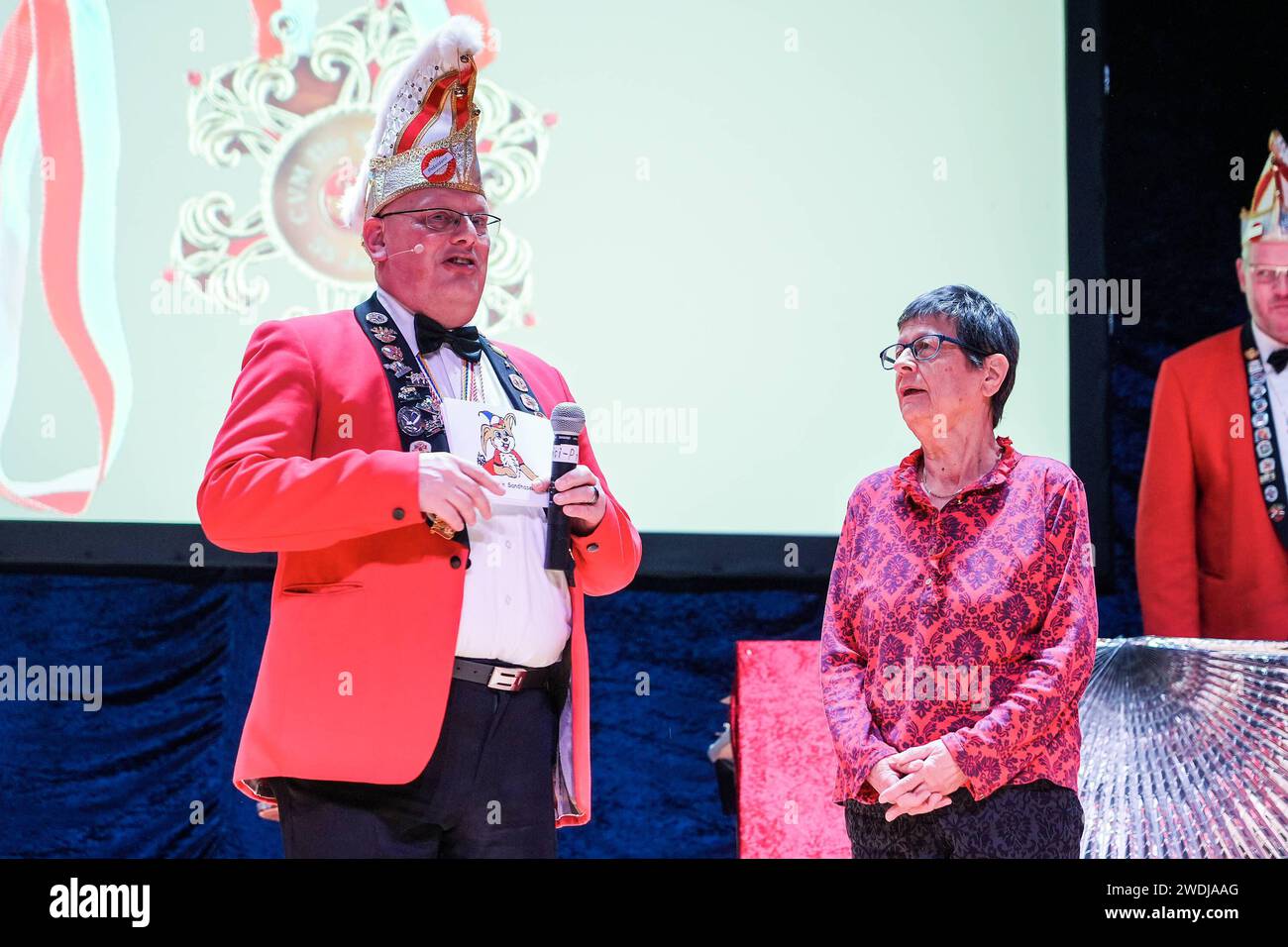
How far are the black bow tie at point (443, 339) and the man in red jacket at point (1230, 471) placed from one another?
189cm

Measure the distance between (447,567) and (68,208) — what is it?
6.22 feet

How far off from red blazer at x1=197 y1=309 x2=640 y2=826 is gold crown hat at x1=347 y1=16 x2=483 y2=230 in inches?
13.2

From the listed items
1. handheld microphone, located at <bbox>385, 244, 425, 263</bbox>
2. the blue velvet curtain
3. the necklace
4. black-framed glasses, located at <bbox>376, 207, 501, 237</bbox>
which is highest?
black-framed glasses, located at <bbox>376, 207, 501, 237</bbox>

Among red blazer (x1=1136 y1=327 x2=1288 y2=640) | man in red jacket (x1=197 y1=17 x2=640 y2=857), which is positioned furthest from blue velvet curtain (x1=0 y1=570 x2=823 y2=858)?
man in red jacket (x1=197 y1=17 x2=640 y2=857)

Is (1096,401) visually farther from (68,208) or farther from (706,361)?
(68,208)

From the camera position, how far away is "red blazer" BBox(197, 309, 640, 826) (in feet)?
6.86

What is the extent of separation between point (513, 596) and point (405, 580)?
17 cm

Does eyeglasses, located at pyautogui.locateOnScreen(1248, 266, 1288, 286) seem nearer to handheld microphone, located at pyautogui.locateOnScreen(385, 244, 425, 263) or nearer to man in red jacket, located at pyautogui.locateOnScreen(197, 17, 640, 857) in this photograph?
man in red jacket, located at pyautogui.locateOnScreen(197, 17, 640, 857)

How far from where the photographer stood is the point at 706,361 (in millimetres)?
3562

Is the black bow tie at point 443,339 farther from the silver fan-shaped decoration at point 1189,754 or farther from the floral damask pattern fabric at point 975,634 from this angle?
the silver fan-shaped decoration at point 1189,754

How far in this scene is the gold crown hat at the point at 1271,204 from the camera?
3.55 m

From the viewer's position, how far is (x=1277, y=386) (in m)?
3.56
